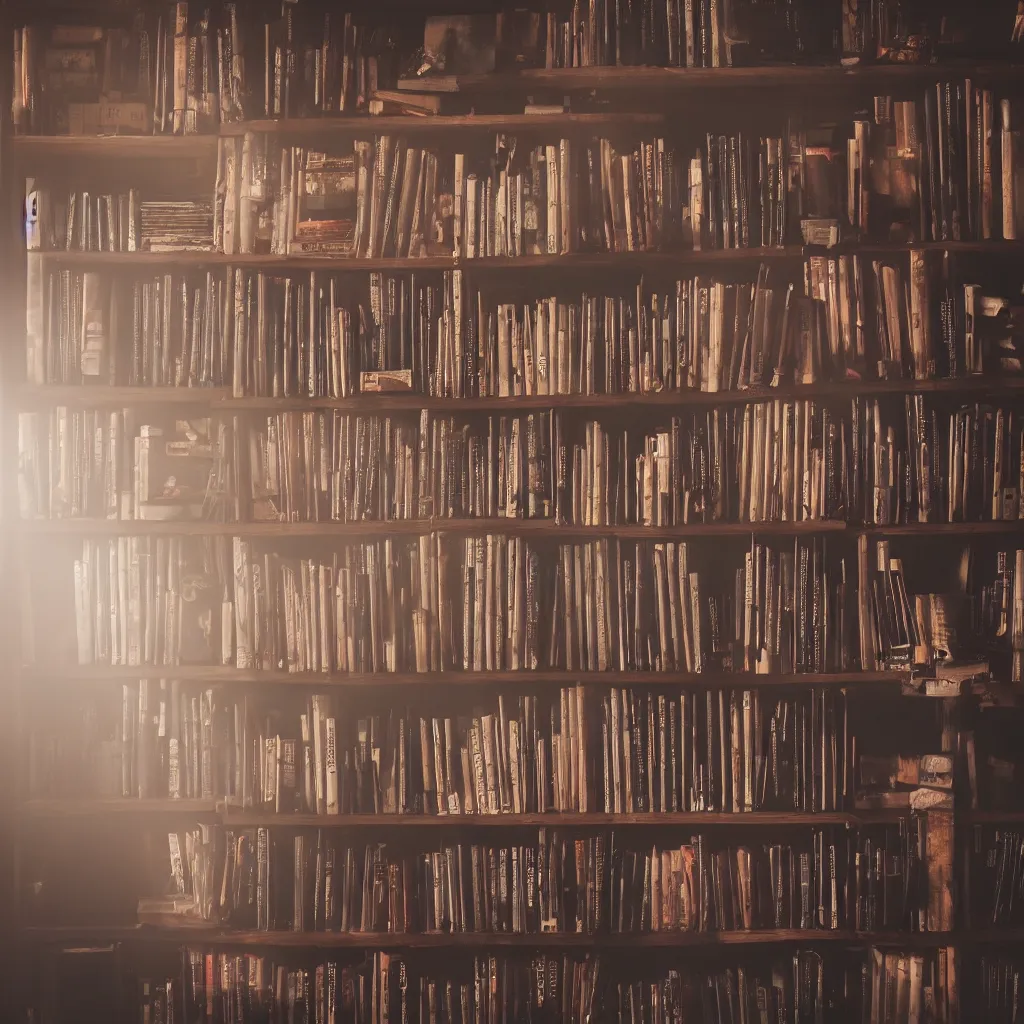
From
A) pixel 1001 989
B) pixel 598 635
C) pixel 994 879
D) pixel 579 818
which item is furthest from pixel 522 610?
pixel 1001 989

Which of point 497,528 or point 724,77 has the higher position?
point 724,77

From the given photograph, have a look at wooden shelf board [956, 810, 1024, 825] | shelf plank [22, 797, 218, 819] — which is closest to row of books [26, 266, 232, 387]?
shelf plank [22, 797, 218, 819]

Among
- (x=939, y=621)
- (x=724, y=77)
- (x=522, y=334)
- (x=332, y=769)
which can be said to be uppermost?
(x=724, y=77)

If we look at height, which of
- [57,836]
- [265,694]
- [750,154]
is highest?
[750,154]

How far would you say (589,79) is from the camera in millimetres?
2010

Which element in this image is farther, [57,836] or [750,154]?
[57,836]

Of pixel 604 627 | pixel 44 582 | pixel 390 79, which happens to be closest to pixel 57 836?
pixel 44 582

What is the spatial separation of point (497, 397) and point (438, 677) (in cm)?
64

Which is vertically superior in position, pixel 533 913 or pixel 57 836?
pixel 57 836

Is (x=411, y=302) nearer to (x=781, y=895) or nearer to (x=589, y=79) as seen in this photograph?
(x=589, y=79)

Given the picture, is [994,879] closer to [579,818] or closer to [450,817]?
[579,818]

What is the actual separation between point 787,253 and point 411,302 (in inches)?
33.4

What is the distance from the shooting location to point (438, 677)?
6.64ft

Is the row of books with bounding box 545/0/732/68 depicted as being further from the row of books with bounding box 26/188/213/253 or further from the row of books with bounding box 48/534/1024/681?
the row of books with bounding box 48/534/1024/681
